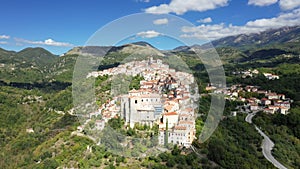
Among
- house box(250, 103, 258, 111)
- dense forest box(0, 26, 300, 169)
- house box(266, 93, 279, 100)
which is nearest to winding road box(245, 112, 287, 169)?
dense forest box(0, 26, 300, 169)

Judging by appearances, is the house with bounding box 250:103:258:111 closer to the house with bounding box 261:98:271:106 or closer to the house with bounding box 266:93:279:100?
the house with bounding box 261:98:271:106

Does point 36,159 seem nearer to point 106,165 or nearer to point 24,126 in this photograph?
point 106,165

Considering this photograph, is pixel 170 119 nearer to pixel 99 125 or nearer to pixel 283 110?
pixel 99 125

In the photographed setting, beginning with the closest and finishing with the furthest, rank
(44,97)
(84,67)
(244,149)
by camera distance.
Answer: (84,67), (244,149), (44,97)

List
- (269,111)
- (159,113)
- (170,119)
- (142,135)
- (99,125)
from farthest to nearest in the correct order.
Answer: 1. (269,111)
2. (170,119)
3. (159,113)
4. (99,125)
5. (142,135)

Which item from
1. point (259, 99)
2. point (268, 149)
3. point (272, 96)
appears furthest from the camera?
point (259, 99)

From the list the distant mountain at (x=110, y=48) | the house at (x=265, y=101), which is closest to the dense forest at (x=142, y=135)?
the distant mountain at (x=110, y=48)

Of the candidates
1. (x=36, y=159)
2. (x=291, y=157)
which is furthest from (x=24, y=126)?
(x=291, y=157)

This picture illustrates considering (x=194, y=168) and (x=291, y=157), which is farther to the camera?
(x=291, y=157)

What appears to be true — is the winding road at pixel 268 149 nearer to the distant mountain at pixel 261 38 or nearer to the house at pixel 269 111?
the house at pixel 269 111

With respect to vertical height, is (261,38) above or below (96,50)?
above

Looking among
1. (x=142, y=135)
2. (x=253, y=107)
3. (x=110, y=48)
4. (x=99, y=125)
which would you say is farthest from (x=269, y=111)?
(x=110, y=48)
